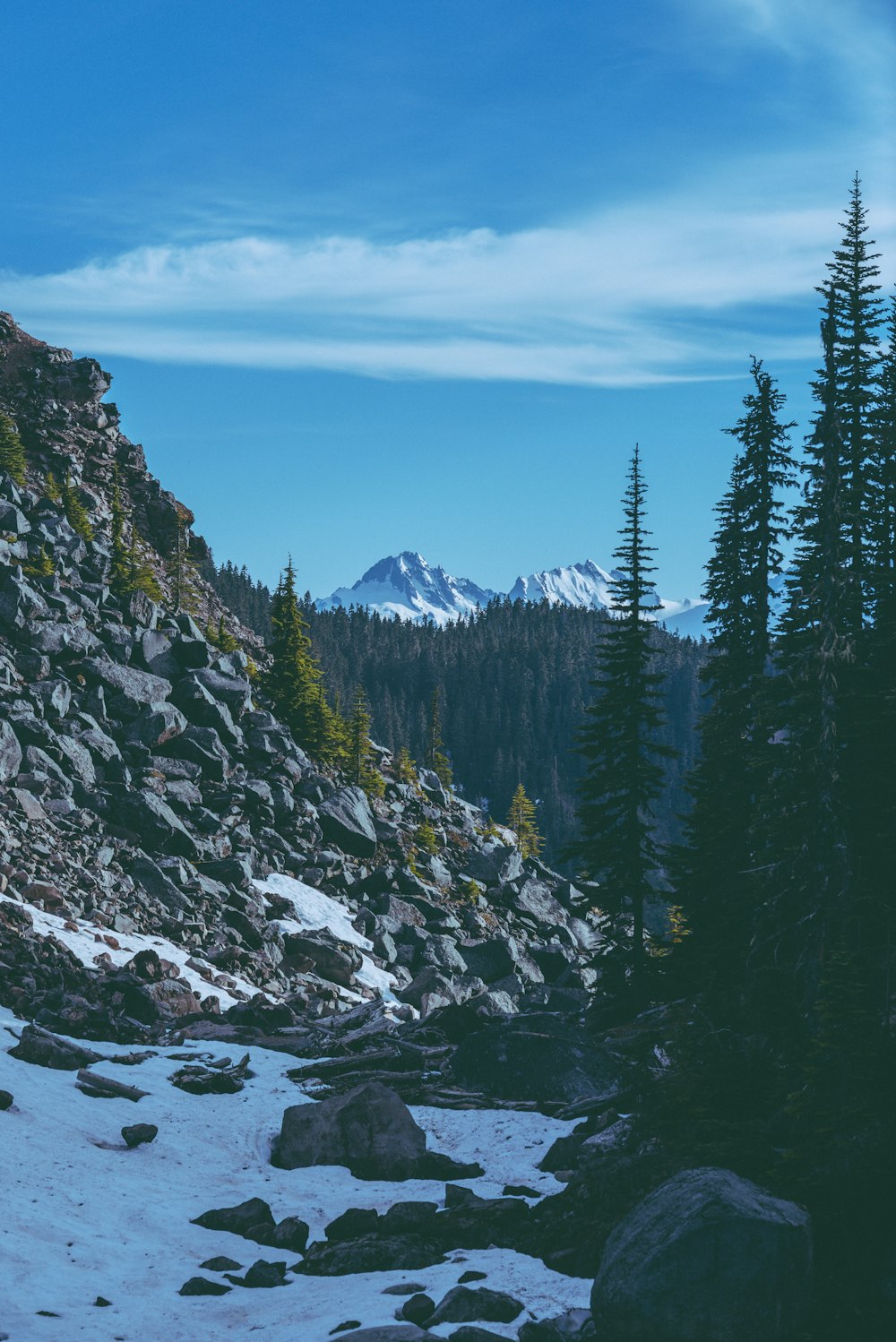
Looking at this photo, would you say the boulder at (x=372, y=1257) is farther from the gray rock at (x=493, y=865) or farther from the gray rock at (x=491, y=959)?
the gray rock at (x=493, y=865)

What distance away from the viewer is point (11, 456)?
59281mm

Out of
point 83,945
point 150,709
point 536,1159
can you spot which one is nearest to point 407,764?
point 150,709

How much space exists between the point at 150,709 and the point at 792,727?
32690mm

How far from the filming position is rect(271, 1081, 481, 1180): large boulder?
18.1 m

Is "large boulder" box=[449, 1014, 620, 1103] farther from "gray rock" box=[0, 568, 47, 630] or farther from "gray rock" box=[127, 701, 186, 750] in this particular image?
"gray rock" box=[0, 568, 47, 630]

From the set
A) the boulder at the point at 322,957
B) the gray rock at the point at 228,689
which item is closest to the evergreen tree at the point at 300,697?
the gray rock at the point at 228,689

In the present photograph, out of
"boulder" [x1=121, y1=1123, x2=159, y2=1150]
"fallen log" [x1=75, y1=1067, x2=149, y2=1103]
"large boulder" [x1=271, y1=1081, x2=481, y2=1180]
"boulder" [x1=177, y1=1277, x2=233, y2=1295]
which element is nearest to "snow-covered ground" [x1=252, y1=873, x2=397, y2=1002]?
"fallen log" [x1=75, y1=1067, x2=149, y2=1103]

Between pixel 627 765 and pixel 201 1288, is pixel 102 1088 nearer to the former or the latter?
pixel 201 1288

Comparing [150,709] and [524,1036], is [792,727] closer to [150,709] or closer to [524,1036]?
[524,1036]

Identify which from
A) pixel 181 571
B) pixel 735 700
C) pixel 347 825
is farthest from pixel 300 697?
pixel 735 700

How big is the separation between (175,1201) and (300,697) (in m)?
41.7

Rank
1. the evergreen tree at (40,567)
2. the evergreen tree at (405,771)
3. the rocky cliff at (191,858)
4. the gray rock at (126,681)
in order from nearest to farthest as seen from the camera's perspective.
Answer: the rocky cliff at (191,858) → the gray rock at (126,681) → the evergreen tree at (40,567) → the evergreen tree at (405,771)

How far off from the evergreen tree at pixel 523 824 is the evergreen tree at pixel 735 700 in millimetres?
46898

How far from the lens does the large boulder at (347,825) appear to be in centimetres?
5022
